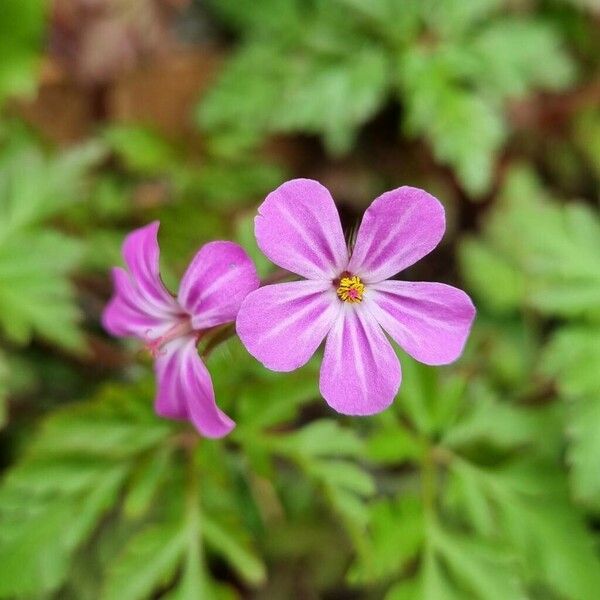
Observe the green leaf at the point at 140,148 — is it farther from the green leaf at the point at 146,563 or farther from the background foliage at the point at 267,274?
the green leaf at the point at 146,563

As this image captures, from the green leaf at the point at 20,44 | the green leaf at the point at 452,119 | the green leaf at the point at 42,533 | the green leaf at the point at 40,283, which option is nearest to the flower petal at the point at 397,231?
the green leaf at the point at 42,533

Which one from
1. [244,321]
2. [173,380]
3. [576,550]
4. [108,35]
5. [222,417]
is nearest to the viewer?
[244,321]

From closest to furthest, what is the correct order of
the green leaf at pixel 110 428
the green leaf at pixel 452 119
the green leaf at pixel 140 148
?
the green leaf at pixel 110 428 < the green leaf at pixel 452 119 < the green leaf at pixel 140 148

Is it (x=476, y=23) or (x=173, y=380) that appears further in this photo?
(x=476, y=23)

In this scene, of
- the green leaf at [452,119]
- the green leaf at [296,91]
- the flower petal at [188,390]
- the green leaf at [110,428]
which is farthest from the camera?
the green leaf at [296,91]

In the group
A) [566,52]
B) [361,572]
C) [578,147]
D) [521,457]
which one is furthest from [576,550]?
[566,52]

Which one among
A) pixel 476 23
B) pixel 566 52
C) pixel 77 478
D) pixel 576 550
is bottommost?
pixel 576 550

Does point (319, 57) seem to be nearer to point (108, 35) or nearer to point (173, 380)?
point (108, 35)

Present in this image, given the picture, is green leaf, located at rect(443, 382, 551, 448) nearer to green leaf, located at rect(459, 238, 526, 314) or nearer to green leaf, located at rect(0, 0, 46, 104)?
green leaf, located at rect(459, 238, 526, 314)
